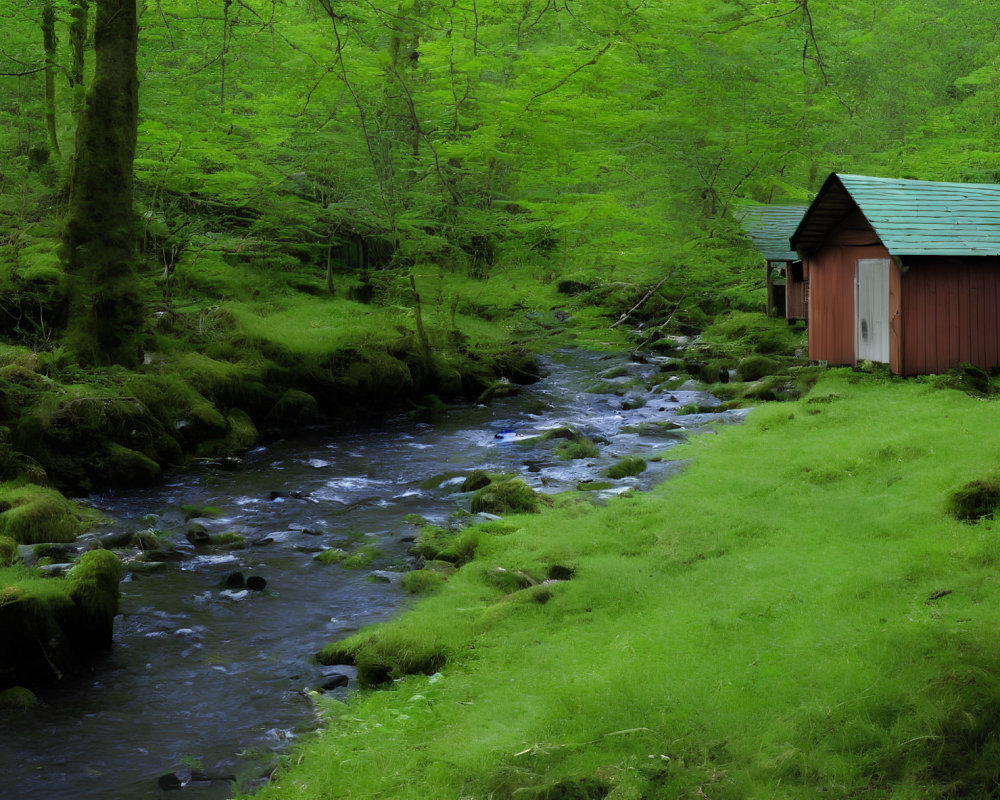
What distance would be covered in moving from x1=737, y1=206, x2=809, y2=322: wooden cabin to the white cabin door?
6.07 meters

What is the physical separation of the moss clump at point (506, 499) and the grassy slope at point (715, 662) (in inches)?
38.8

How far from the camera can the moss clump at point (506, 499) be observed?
393 inches

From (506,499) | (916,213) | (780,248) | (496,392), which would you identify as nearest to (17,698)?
(506,499)

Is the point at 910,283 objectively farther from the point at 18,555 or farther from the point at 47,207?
the point at 47,207

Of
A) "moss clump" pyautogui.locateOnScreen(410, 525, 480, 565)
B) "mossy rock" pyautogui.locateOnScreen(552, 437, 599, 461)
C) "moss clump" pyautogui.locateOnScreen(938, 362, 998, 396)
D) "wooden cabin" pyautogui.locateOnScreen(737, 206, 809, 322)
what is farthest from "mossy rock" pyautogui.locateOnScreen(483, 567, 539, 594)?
"wooden cabin" pyautogui.locateOnScreen(737, 206, 809, 322)

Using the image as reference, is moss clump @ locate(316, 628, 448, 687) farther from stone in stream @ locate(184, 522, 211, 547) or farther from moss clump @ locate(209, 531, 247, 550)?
stone in stream @ locate(184, 522, 211, 547)

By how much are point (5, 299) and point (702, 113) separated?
652 inches

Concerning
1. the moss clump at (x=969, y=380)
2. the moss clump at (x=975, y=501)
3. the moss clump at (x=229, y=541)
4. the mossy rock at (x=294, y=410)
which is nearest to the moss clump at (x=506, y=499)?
the moss clump at (x=229, y=541)

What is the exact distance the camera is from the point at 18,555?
7.95 m

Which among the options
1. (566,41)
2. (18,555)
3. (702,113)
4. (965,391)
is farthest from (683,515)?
(566,41)

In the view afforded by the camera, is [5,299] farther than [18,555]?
Yes

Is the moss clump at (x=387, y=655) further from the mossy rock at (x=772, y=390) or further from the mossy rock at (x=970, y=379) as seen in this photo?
A: the mossy rock at (x=772, y=390)

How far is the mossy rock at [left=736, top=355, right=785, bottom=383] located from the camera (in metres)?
19.0

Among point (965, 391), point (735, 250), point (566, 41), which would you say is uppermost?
point (566, 41)
